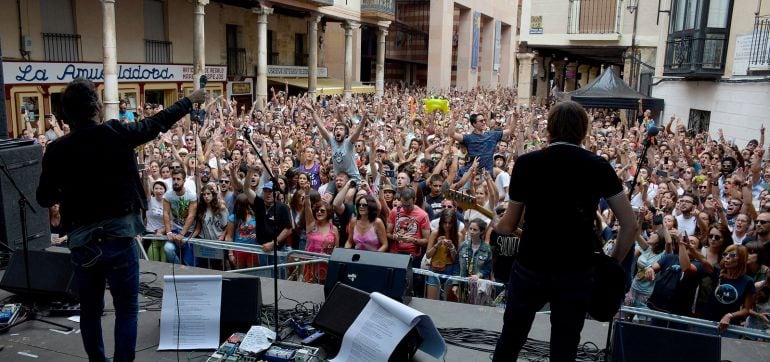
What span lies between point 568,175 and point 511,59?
49.8 m

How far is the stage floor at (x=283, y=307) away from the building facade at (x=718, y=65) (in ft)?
32.2

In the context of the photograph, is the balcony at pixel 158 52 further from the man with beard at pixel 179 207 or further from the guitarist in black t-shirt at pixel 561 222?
the guitarist in black t-shirt at pixel 561 222

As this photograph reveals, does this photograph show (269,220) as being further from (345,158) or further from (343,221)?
→ (345,158)

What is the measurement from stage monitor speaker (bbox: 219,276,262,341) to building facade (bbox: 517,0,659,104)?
2054 centimetres

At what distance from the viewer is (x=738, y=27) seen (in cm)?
1359

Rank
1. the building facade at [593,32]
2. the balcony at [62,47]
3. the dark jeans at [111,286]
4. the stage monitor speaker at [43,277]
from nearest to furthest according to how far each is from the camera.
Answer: the dark jeans at [111,286] < the stage monitor speaker at [43,277] < the balcony at [62,47] < the building facade at [593,32]

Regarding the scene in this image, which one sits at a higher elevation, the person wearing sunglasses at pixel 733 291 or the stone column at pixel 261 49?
the stone column at pixel 261 49

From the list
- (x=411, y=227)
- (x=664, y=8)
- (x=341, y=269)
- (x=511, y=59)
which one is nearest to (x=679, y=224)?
(x=411, y=227)

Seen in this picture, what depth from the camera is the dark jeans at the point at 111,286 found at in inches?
132

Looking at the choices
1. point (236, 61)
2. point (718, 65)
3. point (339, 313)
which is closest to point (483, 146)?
point (339, 313)

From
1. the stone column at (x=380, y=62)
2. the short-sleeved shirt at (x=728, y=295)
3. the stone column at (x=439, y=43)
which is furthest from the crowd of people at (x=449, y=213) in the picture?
the stone column at (x=439, y=43)

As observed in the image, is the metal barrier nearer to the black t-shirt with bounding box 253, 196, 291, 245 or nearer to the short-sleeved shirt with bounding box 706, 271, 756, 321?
the short-sleeved shirt with bounding box 706, 271, 756, 321

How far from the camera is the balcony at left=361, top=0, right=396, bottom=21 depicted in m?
29.5

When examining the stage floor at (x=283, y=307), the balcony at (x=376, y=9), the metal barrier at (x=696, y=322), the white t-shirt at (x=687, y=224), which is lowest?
the stage floor at (x=283, y=307)
